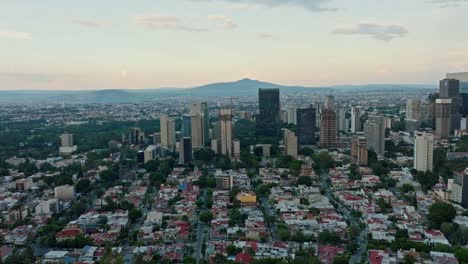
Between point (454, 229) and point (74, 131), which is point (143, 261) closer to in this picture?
point (454, 229)

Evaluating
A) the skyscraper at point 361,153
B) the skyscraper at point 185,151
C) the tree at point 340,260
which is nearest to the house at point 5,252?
the tree at point 340,260

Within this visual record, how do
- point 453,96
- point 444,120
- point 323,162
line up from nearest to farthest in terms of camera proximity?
point 323,162
point 444,120
point 453,96

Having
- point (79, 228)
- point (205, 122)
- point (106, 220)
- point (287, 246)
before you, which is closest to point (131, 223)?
point (106, 220)

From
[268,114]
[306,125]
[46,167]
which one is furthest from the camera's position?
[268,114]

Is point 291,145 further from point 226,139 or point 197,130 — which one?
point 197,130

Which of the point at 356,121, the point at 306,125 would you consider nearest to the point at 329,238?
the point at 306,125

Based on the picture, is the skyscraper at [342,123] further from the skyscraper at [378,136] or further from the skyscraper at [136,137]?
the skyscraper at [136,137]
